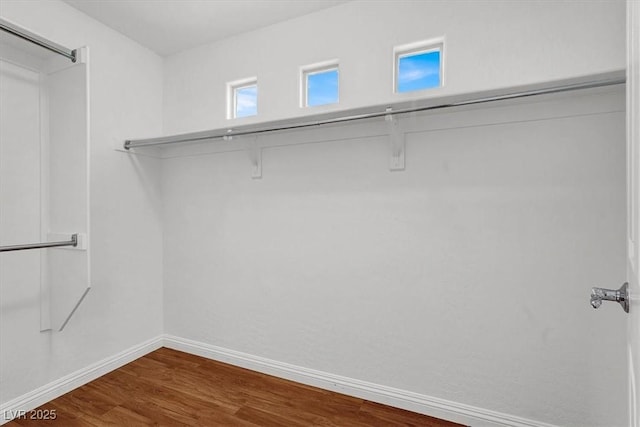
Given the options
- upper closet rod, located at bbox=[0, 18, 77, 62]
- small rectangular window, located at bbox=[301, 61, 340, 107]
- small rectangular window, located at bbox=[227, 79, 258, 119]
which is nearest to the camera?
upper closet rod, located at bbox=[0, 18, 77, 62]

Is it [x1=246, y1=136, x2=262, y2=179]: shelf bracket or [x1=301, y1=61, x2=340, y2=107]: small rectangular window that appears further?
[x1=246, y1=136, x2=262, y2=179]: shelf bracket

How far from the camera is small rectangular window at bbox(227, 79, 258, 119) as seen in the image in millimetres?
2586

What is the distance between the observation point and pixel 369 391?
2.07 metres

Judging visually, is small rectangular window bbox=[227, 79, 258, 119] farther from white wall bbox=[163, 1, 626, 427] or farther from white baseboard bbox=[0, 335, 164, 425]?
white baseboard bbox=[0, 335, 164, 425]

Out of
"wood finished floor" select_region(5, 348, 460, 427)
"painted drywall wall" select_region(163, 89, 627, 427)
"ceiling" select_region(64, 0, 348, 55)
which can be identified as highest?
"ceiling" select_region(64, 0, 348, 55)

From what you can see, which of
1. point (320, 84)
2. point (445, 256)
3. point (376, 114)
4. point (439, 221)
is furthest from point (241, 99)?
point (445, 256)

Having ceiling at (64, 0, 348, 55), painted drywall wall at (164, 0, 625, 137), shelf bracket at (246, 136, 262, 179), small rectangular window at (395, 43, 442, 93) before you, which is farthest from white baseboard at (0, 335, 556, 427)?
ceiling at (64, 0, 348, 55)

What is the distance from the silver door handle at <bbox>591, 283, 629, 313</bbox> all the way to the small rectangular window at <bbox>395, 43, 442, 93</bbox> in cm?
144

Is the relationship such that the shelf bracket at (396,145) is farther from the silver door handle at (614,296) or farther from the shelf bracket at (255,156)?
the silver door handle at (614,296)

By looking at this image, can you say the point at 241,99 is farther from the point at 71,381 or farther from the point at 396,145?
the point at 71,381

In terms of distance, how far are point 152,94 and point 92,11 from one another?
0.66 meters

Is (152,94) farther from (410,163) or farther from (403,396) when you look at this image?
(403,396)

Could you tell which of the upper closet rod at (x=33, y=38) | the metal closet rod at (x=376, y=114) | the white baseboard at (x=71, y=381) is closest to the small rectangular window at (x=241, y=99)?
the metal closet rod at (x=376, y=114)

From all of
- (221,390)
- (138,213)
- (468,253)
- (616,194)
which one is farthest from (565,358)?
(138,213)
